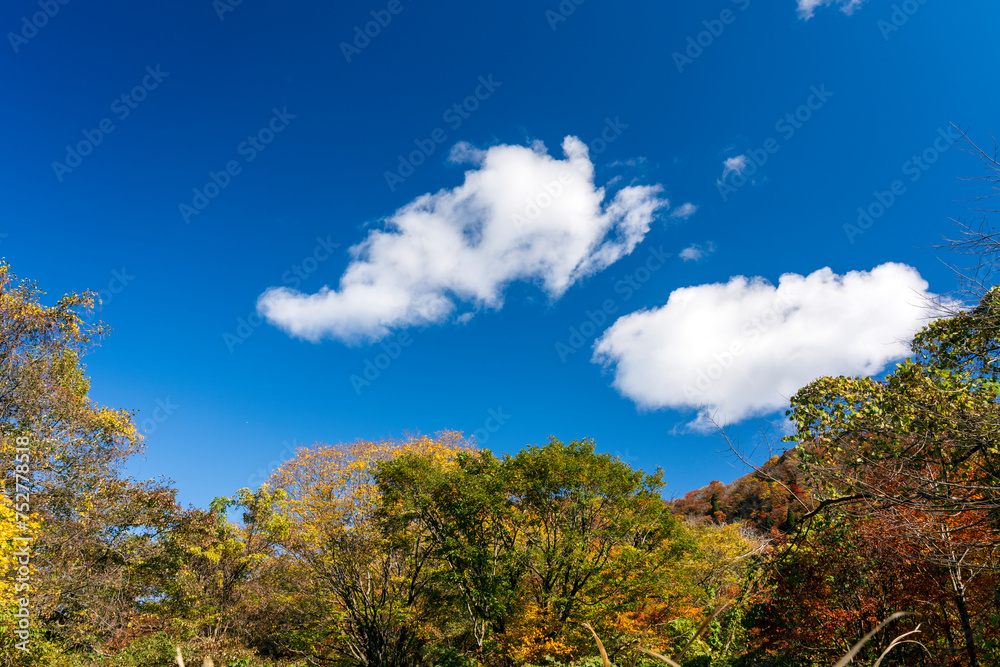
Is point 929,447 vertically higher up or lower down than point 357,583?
higher up

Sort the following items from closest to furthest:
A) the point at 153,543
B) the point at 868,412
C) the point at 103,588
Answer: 1. the point at 868,412
2. the point at 103,588
3. the point at 153,543

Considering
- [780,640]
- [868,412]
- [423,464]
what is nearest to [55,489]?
[423,464]

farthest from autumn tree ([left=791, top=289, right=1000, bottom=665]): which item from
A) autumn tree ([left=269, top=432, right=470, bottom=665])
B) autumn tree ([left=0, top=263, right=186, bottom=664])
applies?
autumn tree ([left=0, top=263, right=186, bottom=664])

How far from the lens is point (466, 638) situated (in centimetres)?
2041

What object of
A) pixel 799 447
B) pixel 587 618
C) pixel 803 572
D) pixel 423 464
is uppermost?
pixel 423 464

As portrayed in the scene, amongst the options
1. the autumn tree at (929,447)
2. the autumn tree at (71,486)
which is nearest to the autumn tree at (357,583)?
the autumn tree at (71,486)

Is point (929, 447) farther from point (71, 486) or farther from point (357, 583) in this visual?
point (71, 486)

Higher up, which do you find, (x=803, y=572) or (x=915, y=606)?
(x=803, y=572)

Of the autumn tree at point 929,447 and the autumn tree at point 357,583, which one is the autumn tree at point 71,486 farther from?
the autumn tree at point 929,447

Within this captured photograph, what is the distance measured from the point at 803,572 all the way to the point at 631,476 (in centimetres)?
633

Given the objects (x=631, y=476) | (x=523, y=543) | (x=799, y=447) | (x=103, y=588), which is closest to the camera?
(x=799, y=447)

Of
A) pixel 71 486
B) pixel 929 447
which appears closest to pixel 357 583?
pixel 71 486

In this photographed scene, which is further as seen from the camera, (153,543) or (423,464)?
(153,543)

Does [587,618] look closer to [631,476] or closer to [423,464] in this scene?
[631,476]
